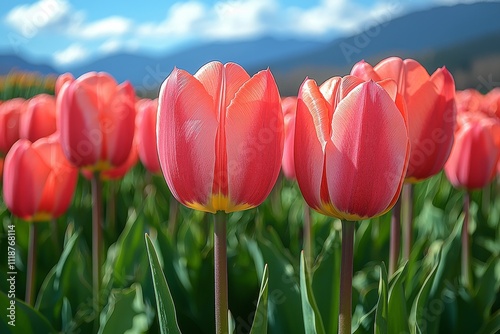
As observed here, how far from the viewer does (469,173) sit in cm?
119

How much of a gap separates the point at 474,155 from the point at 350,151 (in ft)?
2.44

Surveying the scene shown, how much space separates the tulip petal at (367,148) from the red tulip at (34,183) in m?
0.71

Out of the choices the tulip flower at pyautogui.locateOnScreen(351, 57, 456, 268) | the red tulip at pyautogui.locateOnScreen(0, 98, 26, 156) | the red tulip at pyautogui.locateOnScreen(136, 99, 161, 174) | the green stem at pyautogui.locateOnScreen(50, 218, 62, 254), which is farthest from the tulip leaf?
the red tulip at pyautogui.locateOnScreen(0, 98, 26, 156)

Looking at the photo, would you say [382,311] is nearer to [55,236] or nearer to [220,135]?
[220,135]

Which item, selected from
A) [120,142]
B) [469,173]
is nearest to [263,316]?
[120,142]

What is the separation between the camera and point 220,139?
0.56m

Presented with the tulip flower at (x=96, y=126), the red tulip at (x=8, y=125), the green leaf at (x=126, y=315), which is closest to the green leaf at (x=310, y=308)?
the green leaf at (x=126, y=315)

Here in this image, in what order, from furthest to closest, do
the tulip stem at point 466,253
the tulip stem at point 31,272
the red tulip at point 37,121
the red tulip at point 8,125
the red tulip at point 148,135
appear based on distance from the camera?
the red tulip at point 8,125, the red tulip at point 37,121, the red tulip at point 148,135, the tulip stem at point 466,253, the tulip stem at point 31,272

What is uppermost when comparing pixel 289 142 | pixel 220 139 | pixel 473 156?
pixel 220 139

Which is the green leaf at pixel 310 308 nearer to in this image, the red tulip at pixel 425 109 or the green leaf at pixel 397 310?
the green leaf at pixel 397 310

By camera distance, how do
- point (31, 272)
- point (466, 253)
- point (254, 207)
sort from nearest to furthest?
point (254, 207) → point (31, 272) → point (466, 253)

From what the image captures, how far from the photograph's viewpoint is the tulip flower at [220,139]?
0.55 metres

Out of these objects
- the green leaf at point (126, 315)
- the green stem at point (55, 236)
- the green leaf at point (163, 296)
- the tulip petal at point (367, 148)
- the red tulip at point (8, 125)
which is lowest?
the green stem at point (55, 236)

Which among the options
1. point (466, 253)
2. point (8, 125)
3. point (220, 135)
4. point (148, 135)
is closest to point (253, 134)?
point (220, 135)
